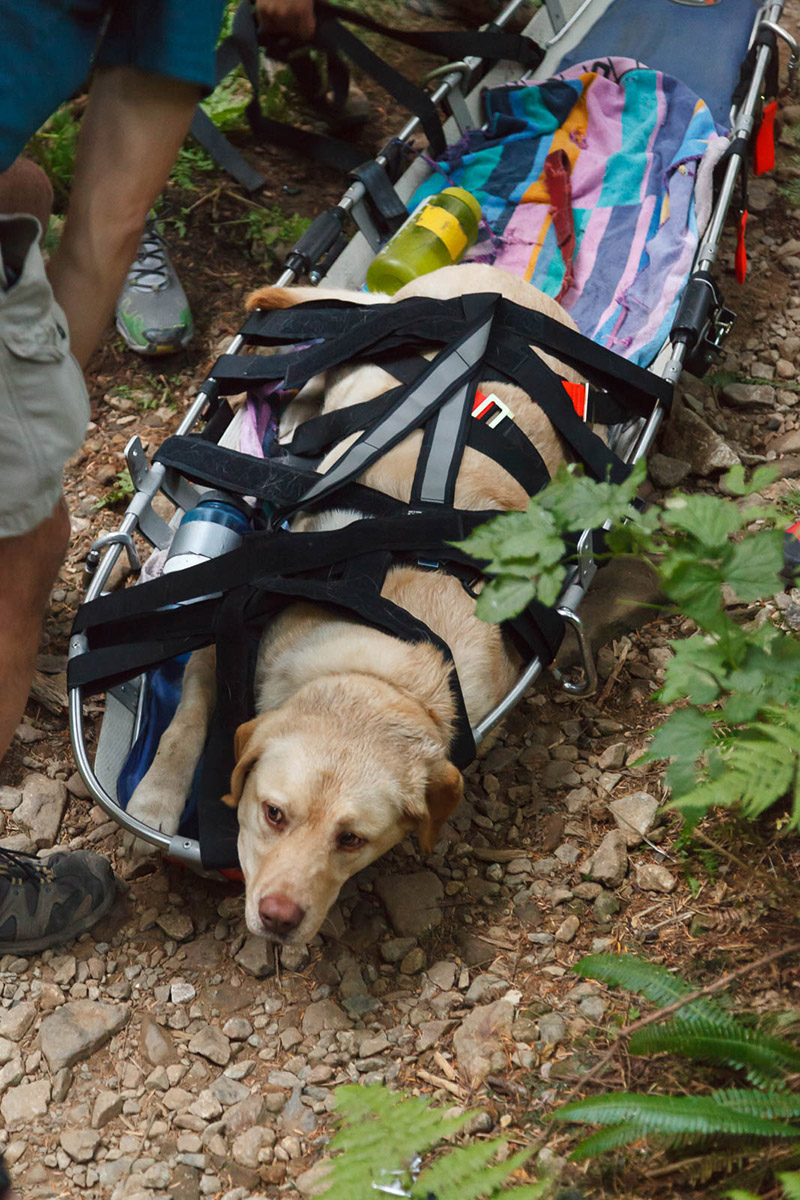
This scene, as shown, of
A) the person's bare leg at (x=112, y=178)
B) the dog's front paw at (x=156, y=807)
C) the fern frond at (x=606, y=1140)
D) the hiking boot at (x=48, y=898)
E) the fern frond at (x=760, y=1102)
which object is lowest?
the hiking boot at (x=48, y=898)

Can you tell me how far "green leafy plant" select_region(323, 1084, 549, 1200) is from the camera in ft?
5.63

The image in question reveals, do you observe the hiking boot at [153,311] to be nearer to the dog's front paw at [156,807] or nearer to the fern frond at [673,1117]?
the dog's front paw at [156,807]

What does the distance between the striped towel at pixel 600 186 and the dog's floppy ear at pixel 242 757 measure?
2351mm

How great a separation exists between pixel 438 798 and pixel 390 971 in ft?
1.74

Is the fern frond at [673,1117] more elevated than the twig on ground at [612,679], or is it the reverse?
the fern frond at [673,1117]

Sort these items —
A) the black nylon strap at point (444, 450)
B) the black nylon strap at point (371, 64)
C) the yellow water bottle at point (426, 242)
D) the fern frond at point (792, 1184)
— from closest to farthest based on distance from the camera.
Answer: the fern frond at point (792, 1184)
the black nylon strap at point (444, 450)
the yellow water bottle at point (426, 242)
the black nylon strap at point (371, 64)

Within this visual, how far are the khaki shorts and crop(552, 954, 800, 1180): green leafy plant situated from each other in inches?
68.5

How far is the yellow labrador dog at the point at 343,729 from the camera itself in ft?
8.17

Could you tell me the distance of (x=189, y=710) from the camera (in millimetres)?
Result: 3111

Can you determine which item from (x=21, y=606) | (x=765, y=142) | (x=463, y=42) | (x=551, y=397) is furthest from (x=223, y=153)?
(x=21, y=606)

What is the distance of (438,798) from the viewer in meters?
2.71

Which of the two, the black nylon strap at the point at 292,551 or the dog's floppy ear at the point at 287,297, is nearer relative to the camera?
the black nylon strap at the point at 292,551

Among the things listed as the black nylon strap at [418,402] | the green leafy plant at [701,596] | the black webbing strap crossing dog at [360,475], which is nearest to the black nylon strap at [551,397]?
the black webbing strap crossing dog at [360,475]

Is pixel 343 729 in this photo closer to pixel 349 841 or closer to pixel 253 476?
pixel 349 841
